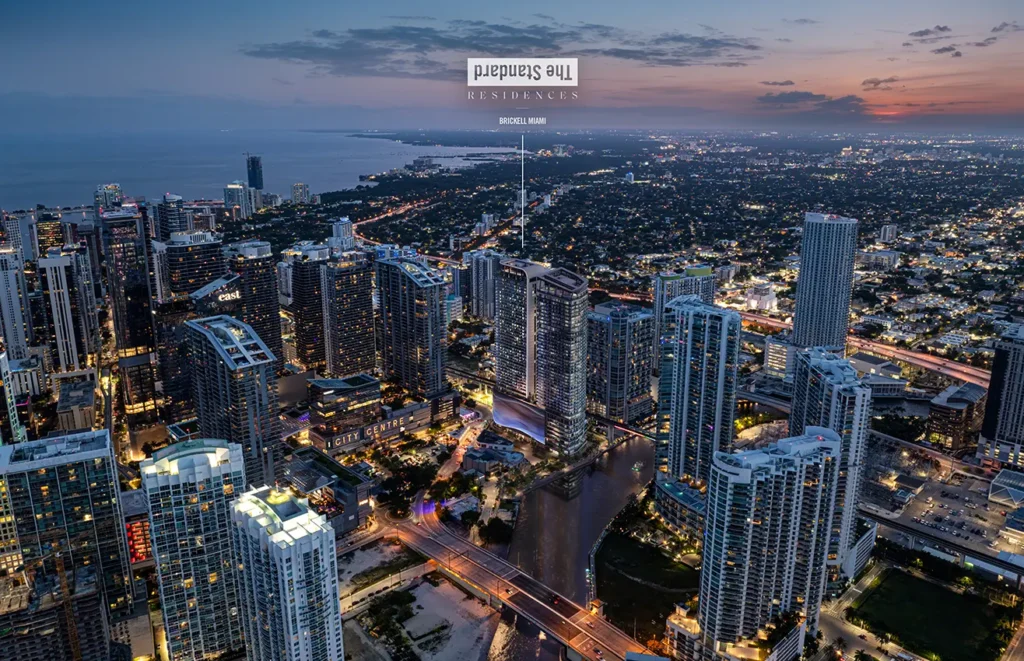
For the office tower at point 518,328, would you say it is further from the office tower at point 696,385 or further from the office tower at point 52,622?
the office tower at point 52,622

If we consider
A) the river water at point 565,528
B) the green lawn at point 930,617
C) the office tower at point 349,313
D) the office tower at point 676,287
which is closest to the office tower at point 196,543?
the river water at point 565,528

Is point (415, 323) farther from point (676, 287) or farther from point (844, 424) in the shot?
point (844, 424)

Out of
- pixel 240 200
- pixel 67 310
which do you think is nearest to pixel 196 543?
pixel 67 310

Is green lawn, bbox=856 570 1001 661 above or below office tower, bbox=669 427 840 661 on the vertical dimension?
below

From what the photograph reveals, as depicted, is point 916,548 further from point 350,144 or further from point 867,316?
point 350,144

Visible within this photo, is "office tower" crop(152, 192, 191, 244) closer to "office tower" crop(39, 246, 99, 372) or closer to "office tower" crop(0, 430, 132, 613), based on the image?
"office tower" crop(39, 246, 99, 372)

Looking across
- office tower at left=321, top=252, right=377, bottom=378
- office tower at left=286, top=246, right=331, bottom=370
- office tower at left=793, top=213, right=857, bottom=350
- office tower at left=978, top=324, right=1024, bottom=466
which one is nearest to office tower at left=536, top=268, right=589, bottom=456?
office tower at left=321, top=252, right=377, bottom=378

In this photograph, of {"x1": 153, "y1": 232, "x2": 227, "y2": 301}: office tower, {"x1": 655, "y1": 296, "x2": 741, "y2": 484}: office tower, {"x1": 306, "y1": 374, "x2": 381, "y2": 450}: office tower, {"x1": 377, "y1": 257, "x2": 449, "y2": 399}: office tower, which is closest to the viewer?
{"x1": 655, "y1": 296, "x2": 741, "y2": 484}: office tower
